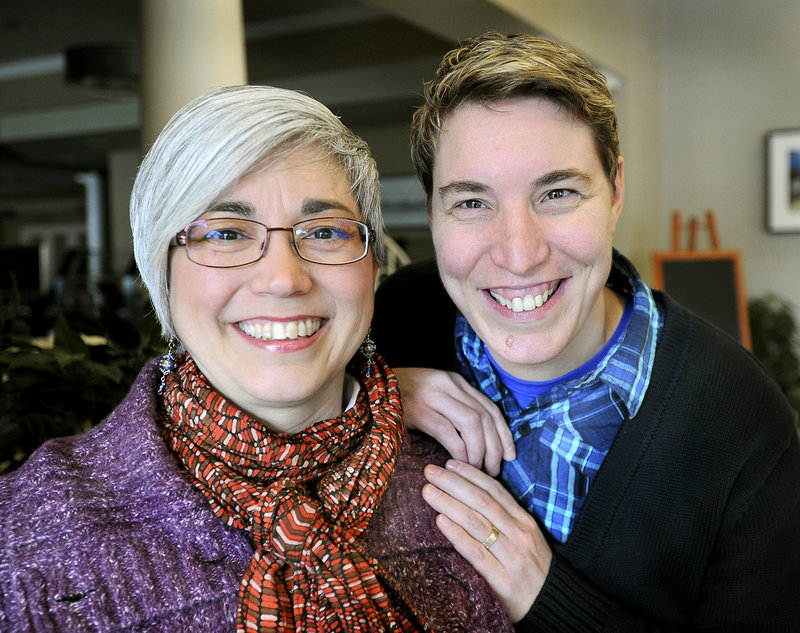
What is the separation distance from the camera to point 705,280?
18.2 feet

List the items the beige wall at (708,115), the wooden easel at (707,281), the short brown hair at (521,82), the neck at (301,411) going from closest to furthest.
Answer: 1. the neck at (301,411)
2. the short brown hair at (521,82)
3. the wooden easel at (707,281)
4. the beige wall at (708,115)

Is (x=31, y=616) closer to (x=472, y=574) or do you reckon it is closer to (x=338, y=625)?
(x=338, y=625)

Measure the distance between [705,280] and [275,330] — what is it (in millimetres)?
4865

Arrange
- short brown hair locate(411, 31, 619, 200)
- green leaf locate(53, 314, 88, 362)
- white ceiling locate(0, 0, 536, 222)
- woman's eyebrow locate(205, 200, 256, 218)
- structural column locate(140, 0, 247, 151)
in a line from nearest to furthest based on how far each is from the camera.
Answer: woman's eyebrow locate(205, 200, 256, 218) < short brown hair locate(411, 31, 619, 200) < green leaf locate(53, 314, 88, 362) < structural column locate(140, 0, 247, 151) < white ceiling locate(0, 0, 536, 222)

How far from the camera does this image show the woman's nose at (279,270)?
125 centimetres

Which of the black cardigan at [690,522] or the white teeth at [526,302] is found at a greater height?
the white teeth at [526,302]

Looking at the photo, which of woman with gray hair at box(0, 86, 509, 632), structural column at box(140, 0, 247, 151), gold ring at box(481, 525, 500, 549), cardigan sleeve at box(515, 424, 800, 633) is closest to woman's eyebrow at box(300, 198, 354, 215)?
woman with gray hair at box(0, 86, 509, 632)

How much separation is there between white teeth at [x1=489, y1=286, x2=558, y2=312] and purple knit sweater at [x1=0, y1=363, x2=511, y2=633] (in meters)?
0.45

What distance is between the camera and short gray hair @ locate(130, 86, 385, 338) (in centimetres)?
122

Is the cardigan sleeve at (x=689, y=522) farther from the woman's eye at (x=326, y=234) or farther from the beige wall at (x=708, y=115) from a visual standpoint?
the beige wall at (x=708, y=115)

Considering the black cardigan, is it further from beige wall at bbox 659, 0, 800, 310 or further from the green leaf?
beige wall at bbox 659, 0, 800, 310

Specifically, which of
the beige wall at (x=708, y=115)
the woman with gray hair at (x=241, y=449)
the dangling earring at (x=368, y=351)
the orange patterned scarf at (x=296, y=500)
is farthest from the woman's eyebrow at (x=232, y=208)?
the beige wall at (x=708, y=115)

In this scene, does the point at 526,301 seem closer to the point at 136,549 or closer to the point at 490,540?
the point at 490,540

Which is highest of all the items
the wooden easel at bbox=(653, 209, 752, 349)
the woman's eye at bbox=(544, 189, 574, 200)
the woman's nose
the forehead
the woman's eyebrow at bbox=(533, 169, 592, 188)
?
the forehead
